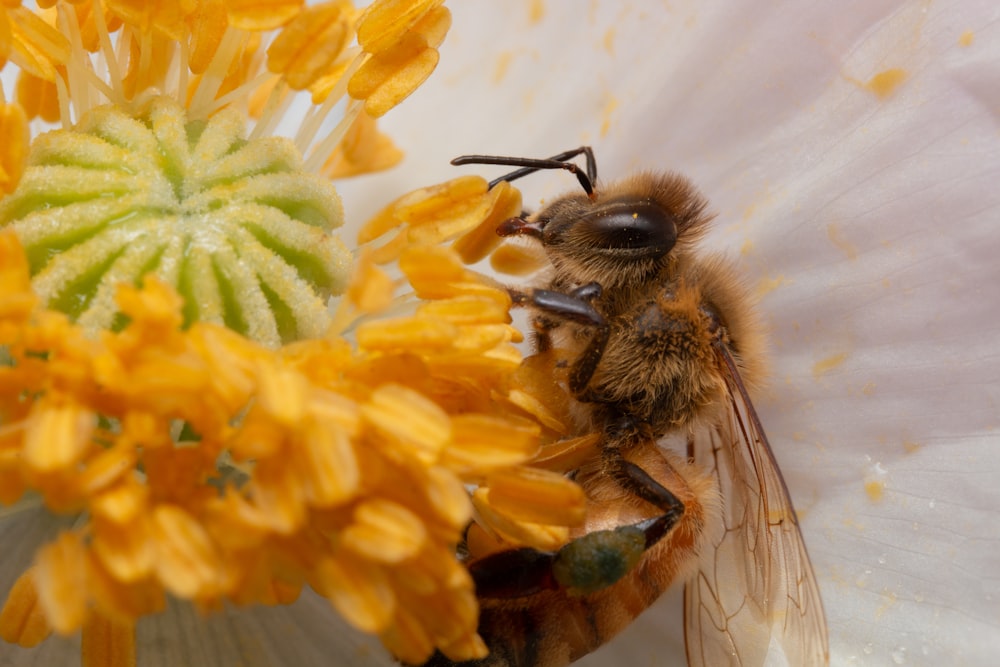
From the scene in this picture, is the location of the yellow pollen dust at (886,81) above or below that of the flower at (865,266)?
above

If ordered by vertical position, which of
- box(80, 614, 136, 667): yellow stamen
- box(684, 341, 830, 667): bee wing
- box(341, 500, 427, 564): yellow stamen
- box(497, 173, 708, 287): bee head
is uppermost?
box(497, 173, 708, 287): bee head

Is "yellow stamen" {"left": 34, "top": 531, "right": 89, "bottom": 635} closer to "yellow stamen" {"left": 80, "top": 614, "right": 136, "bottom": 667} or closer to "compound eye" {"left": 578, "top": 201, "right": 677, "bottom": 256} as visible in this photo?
"yellow stamen" {"left": 80, "top": 614, "right": 136, "bottom": 667}

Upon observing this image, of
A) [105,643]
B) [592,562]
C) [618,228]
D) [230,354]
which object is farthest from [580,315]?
[105,643]

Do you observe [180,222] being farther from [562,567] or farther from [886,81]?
[886,81]

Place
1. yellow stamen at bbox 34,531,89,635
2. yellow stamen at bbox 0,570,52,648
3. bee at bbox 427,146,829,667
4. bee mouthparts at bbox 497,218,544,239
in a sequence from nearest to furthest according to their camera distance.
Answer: yellow stamen at bbox 34,531,89,635
yellow stamen at bbox 0,570,52,648
bee at bbox 427,146,829,667
bee mouthparts at bbox 497,218,544,239

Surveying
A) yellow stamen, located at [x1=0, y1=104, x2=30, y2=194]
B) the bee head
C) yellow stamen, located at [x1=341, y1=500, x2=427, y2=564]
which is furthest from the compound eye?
yellow stamen, located at [x1=0, y1=104, x2=30, y2=194]

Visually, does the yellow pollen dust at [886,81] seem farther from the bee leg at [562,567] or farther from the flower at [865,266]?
the bee leg at [562,567]

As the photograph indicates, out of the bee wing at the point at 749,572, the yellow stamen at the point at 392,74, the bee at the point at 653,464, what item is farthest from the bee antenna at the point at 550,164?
the bee wing at the point at 749,572

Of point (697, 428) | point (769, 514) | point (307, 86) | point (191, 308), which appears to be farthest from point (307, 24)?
point (769, 514)
